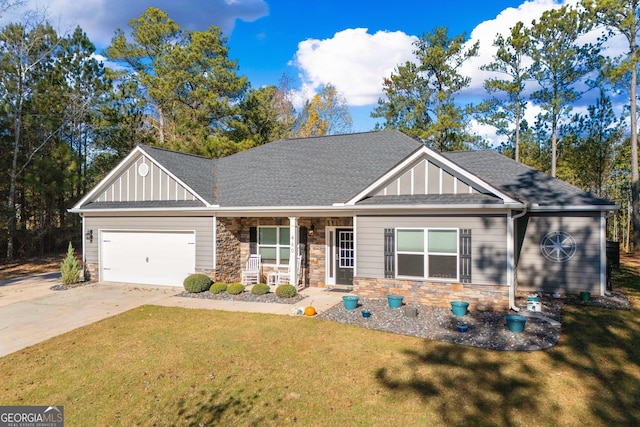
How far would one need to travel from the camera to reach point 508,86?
2561 cm

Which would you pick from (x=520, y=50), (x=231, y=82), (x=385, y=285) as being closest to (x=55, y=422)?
(x=385, y=285)

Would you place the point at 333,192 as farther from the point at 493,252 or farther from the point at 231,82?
the point at 231,82

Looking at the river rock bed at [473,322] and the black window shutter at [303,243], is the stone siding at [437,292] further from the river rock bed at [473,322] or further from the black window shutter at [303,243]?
the black window shutter at [303,243]

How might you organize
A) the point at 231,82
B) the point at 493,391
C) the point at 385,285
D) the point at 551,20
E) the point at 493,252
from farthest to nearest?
the point at 231,82 → the point at 551,20 → the point at 385,285 → the point at 493,252 → the point at 493,391

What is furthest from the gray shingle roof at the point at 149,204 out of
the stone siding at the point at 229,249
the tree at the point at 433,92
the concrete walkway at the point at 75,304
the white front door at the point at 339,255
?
the tree at the point at 433,92

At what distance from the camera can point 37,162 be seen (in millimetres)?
20109

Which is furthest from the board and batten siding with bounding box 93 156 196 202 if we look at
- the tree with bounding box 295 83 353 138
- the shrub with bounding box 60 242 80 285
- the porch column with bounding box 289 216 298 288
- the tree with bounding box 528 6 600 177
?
the tree with bounding box 528 6 600 177

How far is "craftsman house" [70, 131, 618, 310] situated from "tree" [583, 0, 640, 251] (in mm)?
14929

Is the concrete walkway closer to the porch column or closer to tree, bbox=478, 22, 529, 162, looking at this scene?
the porch column

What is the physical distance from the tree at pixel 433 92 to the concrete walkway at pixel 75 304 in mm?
18604

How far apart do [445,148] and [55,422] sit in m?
26.8

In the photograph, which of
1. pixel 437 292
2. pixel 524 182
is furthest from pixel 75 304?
pixel 524 182

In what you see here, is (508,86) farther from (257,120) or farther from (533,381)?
(533,381)

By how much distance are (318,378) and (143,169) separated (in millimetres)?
11039
